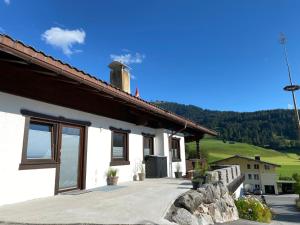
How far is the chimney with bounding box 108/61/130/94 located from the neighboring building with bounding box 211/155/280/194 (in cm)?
4658

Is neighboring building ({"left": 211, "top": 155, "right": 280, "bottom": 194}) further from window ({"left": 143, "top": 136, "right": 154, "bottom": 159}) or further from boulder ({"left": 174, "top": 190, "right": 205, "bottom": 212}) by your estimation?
boulder ({"left": 174, "top": 190, "right": 205, "bottom": 212})

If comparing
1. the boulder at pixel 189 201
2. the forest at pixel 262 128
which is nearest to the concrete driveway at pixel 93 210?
the boulder at pixel 189 201

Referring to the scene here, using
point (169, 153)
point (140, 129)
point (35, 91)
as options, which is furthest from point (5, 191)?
point (169, 153)

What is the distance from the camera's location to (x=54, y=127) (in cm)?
741

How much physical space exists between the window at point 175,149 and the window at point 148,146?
2.05m

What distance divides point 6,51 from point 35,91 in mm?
2067

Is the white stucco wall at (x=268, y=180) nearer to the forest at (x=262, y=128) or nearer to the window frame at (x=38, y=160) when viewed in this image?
the window frame at (x=38, y=160)

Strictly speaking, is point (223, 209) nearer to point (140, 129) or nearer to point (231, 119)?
point (140, 129)

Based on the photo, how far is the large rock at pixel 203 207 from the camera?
554 cm

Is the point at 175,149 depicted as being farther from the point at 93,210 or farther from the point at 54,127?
the point at 93,210

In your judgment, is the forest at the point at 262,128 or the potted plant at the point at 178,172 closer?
the potted plant at the point at 178,172

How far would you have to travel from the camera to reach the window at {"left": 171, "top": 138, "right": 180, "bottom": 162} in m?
15.3

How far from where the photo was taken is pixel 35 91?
22.3 ft

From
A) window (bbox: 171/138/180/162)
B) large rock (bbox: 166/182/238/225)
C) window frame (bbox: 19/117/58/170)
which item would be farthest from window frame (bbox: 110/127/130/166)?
window (bbox: 171/138/180/162)
